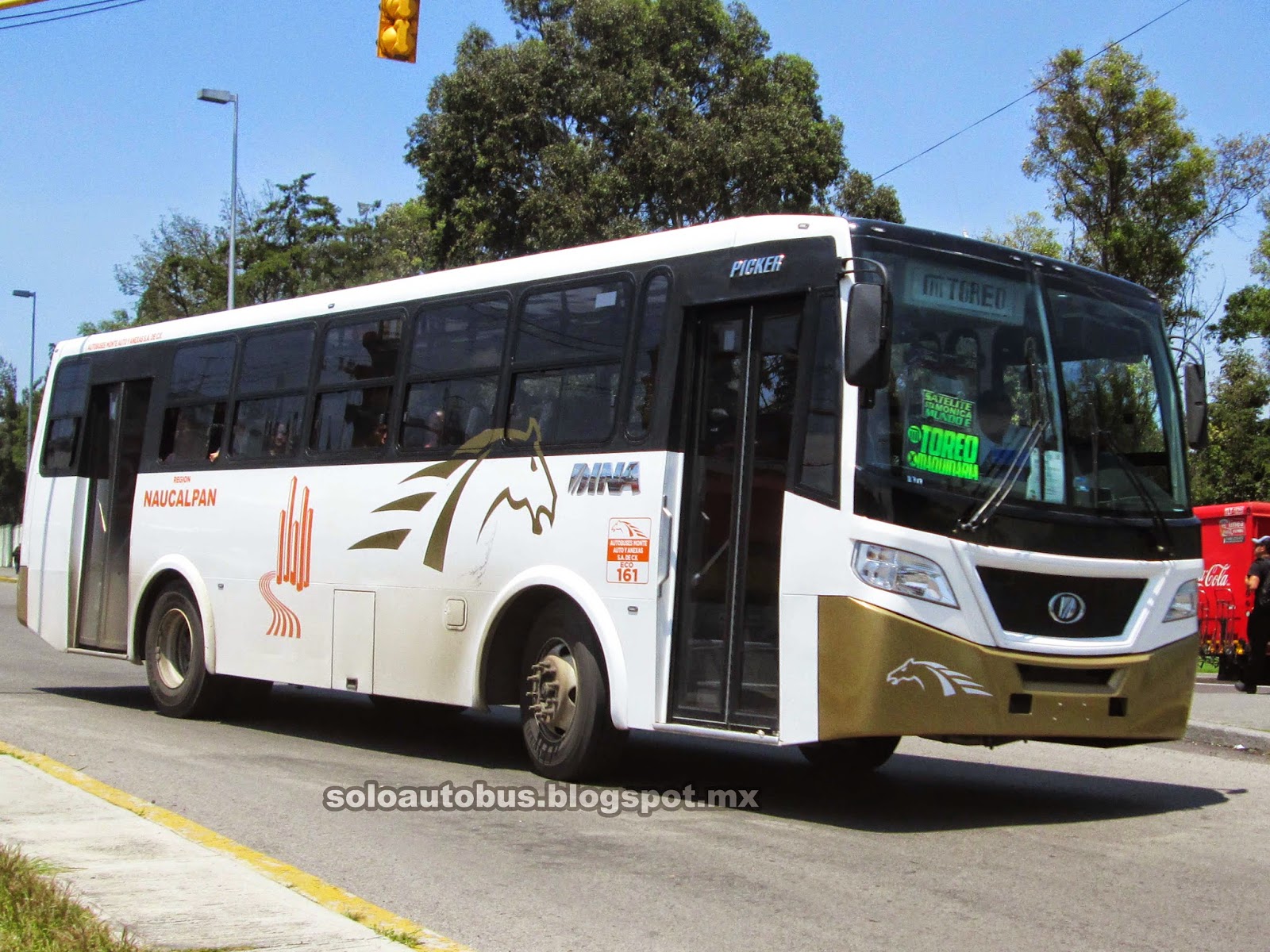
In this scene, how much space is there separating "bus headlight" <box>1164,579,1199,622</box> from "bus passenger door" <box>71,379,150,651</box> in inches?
358

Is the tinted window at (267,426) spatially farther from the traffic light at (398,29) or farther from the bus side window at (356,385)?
the traffic light at (398,29)

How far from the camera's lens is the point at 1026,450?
7.82 metres

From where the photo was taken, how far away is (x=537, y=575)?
9.15m

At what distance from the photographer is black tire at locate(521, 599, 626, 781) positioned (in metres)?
8.72

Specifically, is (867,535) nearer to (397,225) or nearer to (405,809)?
(405,809)

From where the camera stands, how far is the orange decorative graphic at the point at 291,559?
11219mm

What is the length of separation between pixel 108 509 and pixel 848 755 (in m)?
7.59

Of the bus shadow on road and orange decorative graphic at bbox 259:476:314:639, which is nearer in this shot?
the bus shadow on road

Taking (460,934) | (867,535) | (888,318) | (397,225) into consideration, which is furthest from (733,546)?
(397,225)

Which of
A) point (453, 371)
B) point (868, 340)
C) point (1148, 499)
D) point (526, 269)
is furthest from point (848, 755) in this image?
point (526, 269)

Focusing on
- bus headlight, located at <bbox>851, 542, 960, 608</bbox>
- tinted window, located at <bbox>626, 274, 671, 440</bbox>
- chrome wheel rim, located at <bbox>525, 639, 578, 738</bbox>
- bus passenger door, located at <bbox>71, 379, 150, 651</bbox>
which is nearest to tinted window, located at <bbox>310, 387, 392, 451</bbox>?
chrome wheel rim, located at <bbox>525, 639, 578, 738</bbox>

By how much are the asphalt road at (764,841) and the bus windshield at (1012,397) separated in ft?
5.74

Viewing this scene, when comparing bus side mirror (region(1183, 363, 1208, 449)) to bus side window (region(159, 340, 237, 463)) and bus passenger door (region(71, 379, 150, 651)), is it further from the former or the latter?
bus passenger door (region(71, 379, 150, 651))

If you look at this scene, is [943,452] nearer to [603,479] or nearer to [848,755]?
[603,479]
